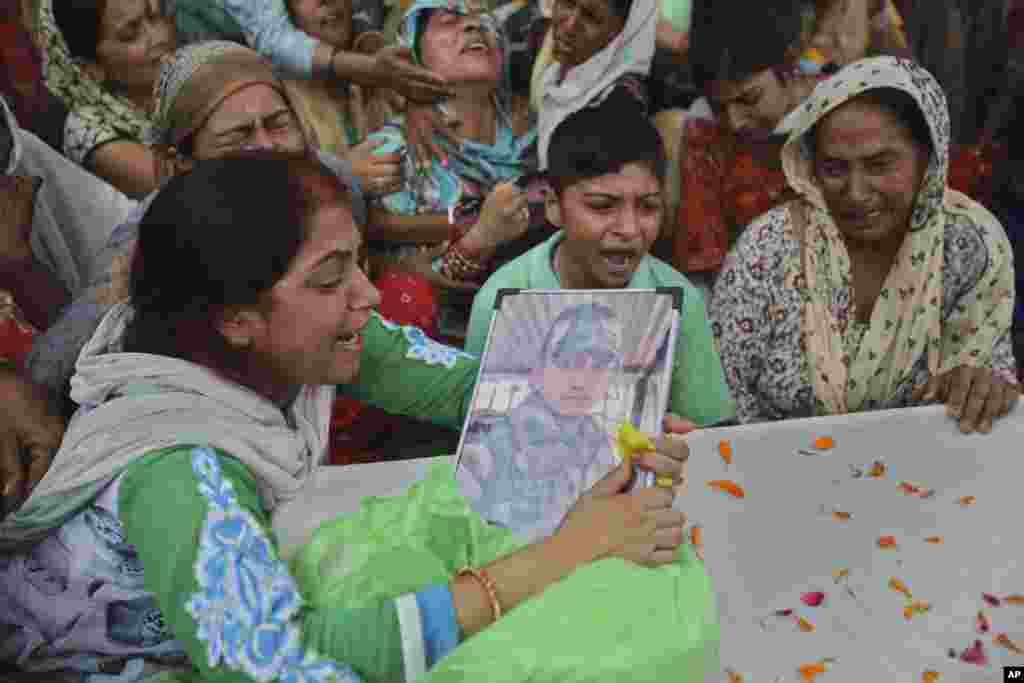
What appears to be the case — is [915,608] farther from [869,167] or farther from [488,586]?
[488,586]

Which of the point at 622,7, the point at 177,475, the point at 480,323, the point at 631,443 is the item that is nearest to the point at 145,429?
the point at 177,475

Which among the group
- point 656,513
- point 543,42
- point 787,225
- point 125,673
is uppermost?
point 543,42

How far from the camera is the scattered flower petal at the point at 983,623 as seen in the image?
204cm

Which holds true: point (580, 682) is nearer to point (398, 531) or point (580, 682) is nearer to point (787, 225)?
point (398, 531)

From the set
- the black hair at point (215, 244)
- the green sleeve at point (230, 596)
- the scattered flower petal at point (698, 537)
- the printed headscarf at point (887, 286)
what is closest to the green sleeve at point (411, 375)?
the black hair at point (215, 244)

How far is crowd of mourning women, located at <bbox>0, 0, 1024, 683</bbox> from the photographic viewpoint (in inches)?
52.2

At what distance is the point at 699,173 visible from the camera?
9.80 feet

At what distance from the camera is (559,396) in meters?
1.73

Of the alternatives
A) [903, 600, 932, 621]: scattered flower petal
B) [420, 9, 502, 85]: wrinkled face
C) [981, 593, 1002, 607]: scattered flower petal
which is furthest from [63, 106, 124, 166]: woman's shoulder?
[981, 593, 1002, 607]: scattered flower petal

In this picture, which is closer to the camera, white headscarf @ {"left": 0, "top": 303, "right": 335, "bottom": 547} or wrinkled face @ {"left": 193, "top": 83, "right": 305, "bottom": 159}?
white headscarf @ {"left": 0, "top": 303, "right": 335, "bottom": 547}

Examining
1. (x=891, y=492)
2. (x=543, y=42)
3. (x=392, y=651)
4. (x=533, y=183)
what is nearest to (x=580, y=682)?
(x=392, y=651)

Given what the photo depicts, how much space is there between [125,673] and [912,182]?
1.98 m

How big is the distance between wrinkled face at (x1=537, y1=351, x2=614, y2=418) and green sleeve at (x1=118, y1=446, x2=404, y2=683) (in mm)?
596

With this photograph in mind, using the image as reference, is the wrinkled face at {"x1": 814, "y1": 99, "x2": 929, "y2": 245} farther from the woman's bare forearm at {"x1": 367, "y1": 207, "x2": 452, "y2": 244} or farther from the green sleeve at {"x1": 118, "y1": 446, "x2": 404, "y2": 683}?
the green sleeve at {"x1": 118, "y1": 446, "x2": 404, "y2": 683}
